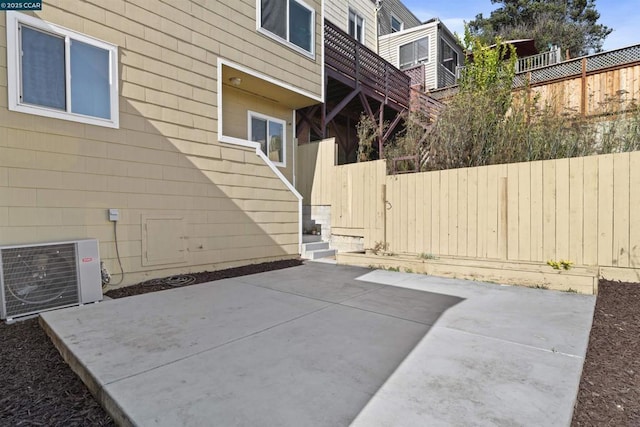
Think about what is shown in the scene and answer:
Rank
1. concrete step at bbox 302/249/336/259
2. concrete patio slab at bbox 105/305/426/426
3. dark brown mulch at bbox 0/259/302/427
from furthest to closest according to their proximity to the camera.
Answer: concrete step at bbox 302/249/336/259, dark brown mulch at bbox 0/259/302/427, concrete patio slab at bbox 105/305/426/426

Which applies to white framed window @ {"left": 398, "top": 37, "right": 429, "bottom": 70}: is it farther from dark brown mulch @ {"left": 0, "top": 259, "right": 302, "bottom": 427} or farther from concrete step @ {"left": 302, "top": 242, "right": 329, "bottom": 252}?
dark brown mulch @ {"left": 0, "top": 259, "right": 302, "bottom": 427}

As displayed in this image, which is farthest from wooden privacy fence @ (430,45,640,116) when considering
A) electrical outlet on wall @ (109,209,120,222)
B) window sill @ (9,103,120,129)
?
electrical outlet on wall @ (109,209,120,222)

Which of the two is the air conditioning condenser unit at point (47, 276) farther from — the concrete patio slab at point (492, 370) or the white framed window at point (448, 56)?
the white framed window at point (448, 56)

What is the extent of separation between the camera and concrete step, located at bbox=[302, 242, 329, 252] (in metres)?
7.03

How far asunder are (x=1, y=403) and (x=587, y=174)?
6292 mm

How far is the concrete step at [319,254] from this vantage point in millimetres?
6953

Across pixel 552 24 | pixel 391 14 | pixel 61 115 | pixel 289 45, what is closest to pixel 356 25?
pixel 391 14

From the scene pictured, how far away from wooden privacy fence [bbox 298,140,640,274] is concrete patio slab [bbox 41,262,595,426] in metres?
1.09

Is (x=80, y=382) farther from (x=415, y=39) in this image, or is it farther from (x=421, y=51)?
(x=415, y=39)

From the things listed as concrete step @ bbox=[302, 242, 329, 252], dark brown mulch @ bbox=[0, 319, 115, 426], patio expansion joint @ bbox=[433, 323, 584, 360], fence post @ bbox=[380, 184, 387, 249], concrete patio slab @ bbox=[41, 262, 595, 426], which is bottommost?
dark brown mulch @ bbox=[0, 319, 115, 426]

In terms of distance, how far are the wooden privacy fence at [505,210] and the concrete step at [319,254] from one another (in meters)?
0.52

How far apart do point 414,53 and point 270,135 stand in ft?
32.8

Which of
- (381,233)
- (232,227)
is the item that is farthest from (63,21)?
(381,233)

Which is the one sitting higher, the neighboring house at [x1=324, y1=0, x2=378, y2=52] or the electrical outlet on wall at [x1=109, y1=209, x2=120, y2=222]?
the neighboring house at [x1=324, y1=0, x2=378, y2=52]
